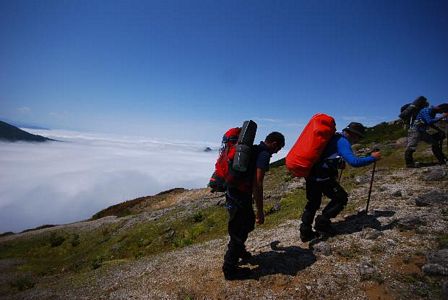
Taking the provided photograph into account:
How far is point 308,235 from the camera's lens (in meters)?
9.48

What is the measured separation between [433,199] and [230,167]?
886 cm

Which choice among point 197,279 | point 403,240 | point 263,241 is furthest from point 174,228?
point 403,240

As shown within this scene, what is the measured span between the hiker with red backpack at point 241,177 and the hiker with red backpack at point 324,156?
1.12m

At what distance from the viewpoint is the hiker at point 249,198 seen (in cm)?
698

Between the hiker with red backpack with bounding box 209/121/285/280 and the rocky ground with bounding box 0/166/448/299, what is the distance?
1.11 metres

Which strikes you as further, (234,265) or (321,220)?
(321,220)

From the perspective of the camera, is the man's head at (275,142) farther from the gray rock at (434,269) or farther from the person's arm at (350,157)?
the gray rock at (434,269)

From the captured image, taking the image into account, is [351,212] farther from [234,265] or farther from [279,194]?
[279,194]

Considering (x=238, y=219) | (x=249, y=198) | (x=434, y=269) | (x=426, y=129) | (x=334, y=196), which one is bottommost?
(x=434, y=269)

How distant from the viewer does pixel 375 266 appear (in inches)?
299

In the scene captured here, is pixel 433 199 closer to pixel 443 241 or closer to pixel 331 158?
pixel 443 241

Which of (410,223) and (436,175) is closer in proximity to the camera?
(410,223)

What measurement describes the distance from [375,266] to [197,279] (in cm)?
508

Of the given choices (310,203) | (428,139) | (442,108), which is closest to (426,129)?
(428,139)
